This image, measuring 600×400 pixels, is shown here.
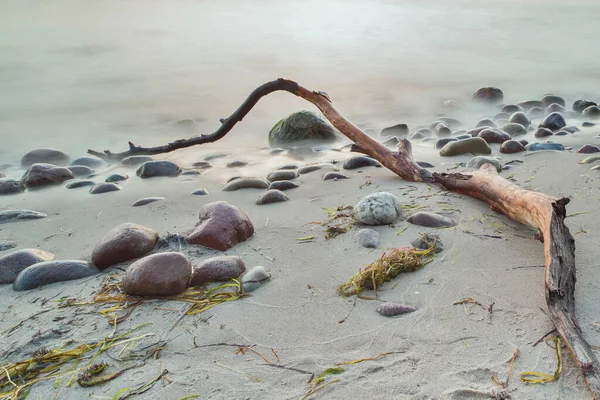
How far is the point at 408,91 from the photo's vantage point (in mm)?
10992

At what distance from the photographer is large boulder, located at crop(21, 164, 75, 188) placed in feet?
16.3

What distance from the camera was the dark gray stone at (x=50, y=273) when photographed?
2.56m

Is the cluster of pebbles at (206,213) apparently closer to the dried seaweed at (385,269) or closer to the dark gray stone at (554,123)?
the dark gray stone at (554,123)

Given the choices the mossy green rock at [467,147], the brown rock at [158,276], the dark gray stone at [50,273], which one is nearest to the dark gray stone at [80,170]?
the dark gray stone at [50,273]

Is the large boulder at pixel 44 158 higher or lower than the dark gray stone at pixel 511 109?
lower

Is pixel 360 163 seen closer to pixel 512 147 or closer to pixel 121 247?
pixel 512 147

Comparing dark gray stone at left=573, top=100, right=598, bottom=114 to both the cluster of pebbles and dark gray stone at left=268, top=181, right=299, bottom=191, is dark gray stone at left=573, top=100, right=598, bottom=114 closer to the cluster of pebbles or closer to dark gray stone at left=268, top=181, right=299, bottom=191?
the cluster of pebbles

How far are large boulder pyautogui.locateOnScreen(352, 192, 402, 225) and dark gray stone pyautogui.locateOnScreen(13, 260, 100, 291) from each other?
158cm

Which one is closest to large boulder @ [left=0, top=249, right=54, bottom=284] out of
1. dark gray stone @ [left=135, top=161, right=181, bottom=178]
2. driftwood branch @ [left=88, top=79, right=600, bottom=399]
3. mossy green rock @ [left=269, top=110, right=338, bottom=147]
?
driftwood branch @ [left=88, top=79, right=600, bottom=399]

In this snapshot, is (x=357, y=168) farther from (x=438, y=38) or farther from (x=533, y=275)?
(x=438, y=38)

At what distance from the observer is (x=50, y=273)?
103 inches

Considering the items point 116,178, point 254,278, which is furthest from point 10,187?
point 254,278

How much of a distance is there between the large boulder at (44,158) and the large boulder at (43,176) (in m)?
1.24

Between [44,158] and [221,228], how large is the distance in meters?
4.43
